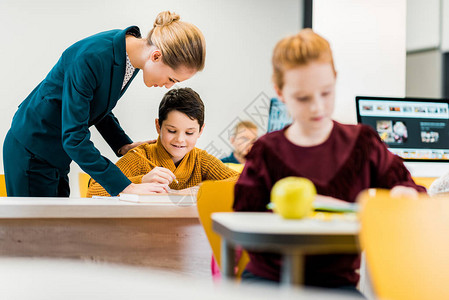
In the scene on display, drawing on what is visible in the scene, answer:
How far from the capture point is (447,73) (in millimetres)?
4660

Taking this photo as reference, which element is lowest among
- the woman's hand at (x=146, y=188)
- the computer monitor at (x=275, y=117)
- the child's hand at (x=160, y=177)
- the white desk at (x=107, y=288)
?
the woman's hand at (x=146, y=188)

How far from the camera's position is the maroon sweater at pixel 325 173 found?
38.4 inches

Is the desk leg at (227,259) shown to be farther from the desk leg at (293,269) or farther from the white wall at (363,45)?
the white wall at (363,45)

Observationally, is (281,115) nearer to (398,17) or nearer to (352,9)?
(352,9)

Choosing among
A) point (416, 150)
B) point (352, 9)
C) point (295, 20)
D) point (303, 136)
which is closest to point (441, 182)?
point (303, 136)

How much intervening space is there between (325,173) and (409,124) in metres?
1.78

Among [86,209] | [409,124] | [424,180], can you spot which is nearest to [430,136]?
[409,124]

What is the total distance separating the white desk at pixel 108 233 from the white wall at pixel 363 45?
1601mm

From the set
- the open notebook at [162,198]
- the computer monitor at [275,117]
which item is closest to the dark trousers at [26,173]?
the open notebook at [162,198]

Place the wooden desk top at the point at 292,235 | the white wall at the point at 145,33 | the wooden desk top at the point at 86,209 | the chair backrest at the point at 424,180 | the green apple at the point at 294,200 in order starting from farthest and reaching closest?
1. the white wall at the point at 145,33
2. the chair backrest at the point at 424,180
3. the wooden desk top at the point at 86,209
4. the green apple at the point at 294,200
5. the wooden desk top at the point at 292,235

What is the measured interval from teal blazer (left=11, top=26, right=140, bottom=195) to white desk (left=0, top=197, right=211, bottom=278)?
0.50 ft

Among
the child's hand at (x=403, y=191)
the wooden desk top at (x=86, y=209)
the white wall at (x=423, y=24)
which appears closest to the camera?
the child's hand at (x=403, y=191)

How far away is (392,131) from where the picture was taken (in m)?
2.57

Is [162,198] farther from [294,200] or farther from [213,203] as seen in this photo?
[294,200]
